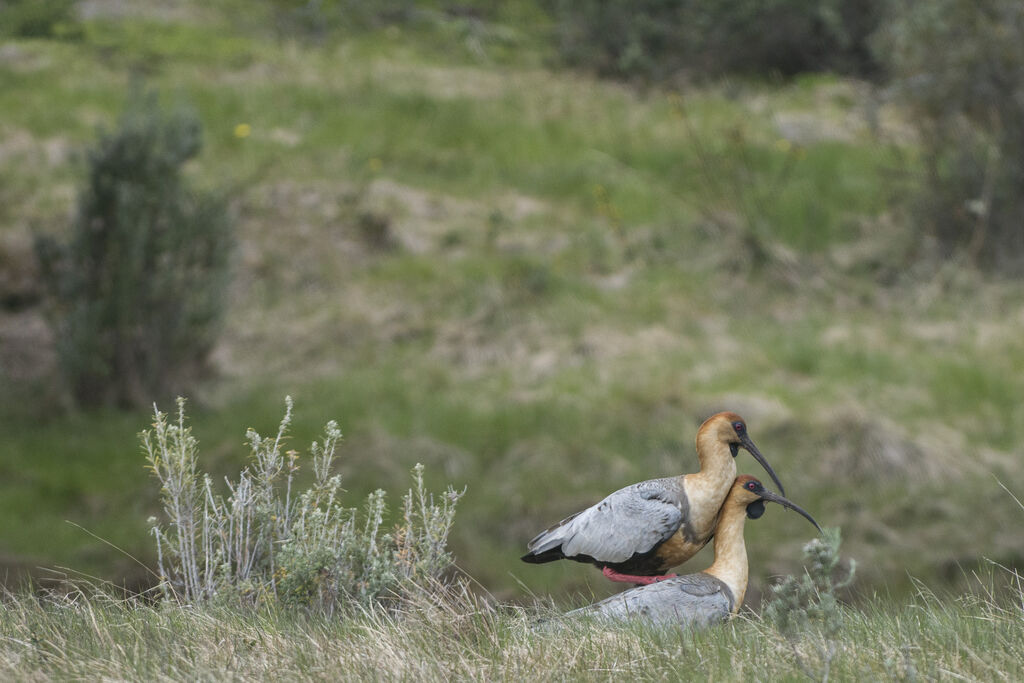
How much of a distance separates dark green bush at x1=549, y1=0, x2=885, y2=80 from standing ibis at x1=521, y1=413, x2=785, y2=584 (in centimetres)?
1627

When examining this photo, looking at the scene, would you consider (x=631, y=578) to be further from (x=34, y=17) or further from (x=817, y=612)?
(x=34, y=17)

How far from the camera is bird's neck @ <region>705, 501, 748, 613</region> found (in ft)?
12.4

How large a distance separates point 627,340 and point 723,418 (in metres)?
8.57

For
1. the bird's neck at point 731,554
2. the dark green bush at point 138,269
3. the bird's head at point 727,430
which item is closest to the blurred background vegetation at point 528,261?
the dark green bush at point 138,269

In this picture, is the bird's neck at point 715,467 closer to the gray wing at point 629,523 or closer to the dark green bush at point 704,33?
the gray wing at point 629,523

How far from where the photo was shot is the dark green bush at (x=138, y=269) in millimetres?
10906

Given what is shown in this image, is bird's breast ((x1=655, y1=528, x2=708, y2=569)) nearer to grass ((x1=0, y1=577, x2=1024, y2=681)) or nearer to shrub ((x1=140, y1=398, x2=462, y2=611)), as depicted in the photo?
grass ((x1=0, y1=577, x2=1024, y2=681))

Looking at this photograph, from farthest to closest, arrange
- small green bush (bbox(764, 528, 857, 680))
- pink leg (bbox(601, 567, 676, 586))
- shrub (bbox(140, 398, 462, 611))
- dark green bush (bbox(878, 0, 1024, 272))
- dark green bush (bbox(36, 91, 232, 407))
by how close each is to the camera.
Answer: dark green bush (bbox(878, 0, 1024, 272)) < dark green bush (bbox(36, 91, 232, 407)) < shrub (bbox(140, 398, 462, 611)) < pink leg (bbox(601, 567, 676, 586)) < small green bush (bbox(764, 528, 857, 680))

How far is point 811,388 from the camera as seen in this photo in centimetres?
1116

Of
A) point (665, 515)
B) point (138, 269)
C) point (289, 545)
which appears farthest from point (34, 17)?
point (665, 515)

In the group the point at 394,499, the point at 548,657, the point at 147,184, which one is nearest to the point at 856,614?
the point at 548,657

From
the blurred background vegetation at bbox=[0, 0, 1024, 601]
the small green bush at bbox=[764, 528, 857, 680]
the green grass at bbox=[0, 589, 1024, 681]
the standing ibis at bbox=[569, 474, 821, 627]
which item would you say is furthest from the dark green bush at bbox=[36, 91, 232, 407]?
the small green bush at bbox=[764, 528, 857, 680]

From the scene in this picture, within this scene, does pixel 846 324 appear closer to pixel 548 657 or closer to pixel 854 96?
pixel 854 96

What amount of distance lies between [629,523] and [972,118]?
1254 centimetres
